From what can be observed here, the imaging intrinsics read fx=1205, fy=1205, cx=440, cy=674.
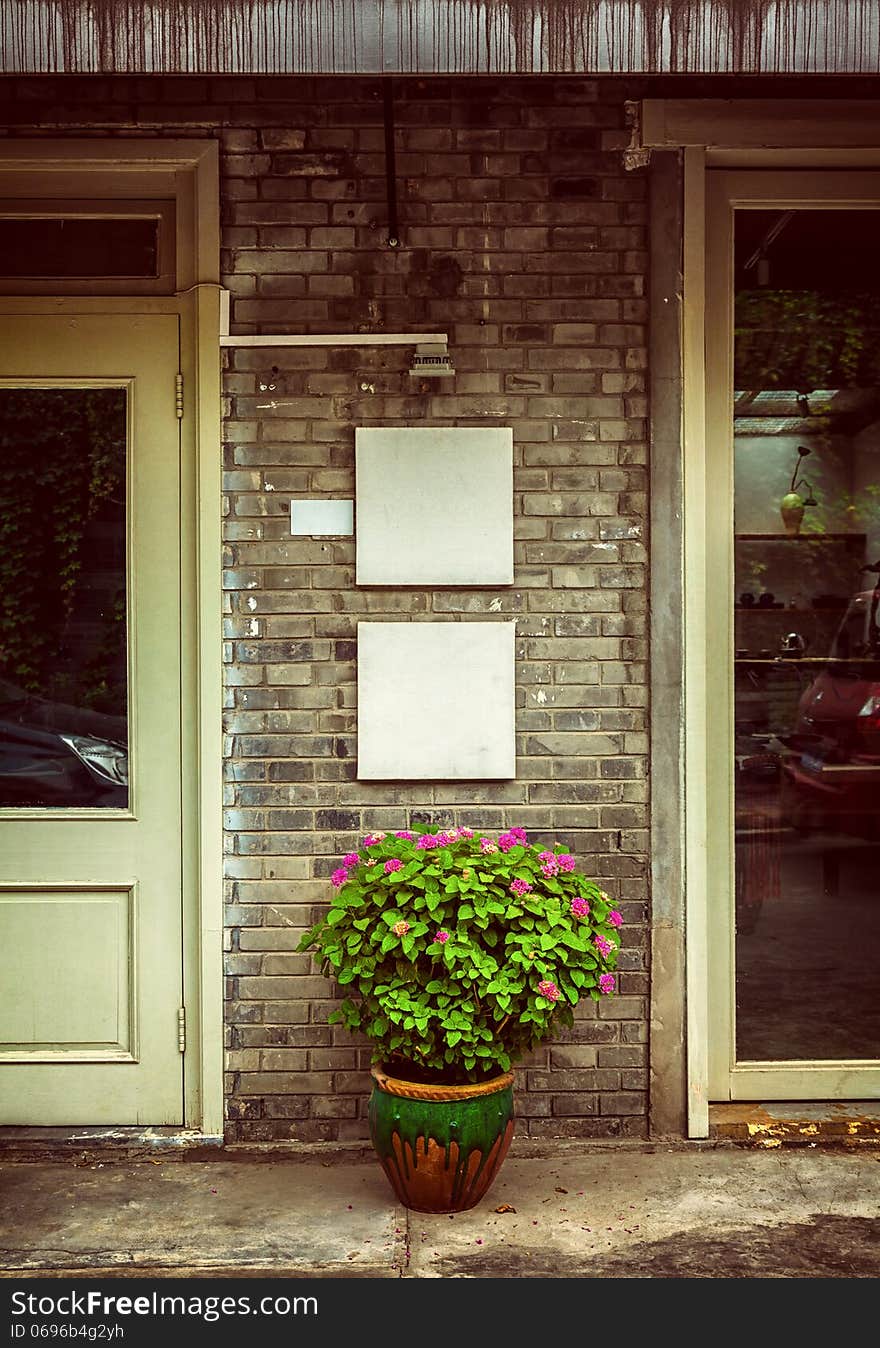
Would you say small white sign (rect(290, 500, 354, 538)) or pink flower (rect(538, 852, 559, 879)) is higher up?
small white sign (rect(290, 500, 354, 538))

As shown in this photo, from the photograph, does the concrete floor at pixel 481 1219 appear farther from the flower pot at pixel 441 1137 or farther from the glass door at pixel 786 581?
the glass door at pixel 786 581

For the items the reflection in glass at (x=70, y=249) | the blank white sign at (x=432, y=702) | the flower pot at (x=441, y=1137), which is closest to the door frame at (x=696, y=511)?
the blank white sign at (x=432, y=702)

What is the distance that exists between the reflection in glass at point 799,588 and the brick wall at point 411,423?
1.48 ft

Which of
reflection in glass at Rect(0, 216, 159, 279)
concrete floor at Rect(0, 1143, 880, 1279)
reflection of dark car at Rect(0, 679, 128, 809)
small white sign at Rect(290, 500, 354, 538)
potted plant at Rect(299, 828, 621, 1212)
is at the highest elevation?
reflection in glass at Rect(0, 216, 159, 279)

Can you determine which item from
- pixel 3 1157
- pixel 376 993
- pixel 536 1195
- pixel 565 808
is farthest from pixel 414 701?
pixel 3 1157

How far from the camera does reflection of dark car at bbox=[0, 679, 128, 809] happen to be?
4102mm

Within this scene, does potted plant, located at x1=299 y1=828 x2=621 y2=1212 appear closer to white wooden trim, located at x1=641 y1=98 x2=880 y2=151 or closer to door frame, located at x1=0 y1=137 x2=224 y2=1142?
door frame, located at x1=0 y1=137 x2=224 y2=1142

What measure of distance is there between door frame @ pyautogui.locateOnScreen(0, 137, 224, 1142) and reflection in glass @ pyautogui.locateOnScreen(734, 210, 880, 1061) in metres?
1.79

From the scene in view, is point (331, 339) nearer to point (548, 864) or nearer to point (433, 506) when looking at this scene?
point (433, 506)

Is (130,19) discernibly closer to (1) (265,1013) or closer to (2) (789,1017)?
(1) (265,1013)

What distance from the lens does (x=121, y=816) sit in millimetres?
4078

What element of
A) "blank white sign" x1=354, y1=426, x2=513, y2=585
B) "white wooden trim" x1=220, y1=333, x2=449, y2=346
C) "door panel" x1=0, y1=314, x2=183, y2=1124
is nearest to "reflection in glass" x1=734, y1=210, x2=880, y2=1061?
"blank white sign" x1=354, y1=426, x2=513, y2=585

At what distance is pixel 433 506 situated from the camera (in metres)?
3.94

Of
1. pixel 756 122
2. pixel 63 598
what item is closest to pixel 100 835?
pixel 63 598
